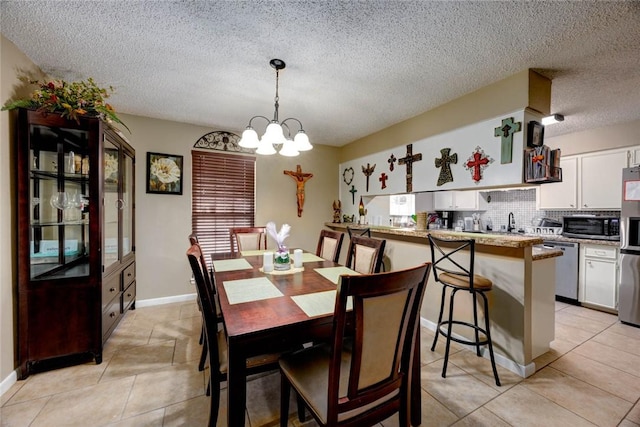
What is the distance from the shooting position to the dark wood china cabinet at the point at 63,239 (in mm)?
1917

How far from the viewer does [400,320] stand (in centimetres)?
107

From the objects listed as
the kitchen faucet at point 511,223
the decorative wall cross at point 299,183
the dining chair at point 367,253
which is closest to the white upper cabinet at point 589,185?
the kitchen faucet at point 511,223

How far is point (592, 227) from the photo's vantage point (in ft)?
11.4

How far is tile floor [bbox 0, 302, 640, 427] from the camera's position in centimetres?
159

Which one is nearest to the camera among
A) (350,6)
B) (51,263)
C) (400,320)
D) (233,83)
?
(400,320)

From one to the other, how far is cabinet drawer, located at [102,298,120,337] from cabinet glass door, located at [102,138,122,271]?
1.24 feet

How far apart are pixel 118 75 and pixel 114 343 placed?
2446 mm

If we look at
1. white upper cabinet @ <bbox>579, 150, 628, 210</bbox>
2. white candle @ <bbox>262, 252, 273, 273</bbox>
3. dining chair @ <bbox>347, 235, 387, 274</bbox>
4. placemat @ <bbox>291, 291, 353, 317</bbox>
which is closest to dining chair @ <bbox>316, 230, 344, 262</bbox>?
dining chair @ <bbox>347, 235, 387, 274</bbox>

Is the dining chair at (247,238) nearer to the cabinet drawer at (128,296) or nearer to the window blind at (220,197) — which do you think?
the window blind at (220,197)

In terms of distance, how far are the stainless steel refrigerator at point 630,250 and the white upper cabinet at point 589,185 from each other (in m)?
0.48

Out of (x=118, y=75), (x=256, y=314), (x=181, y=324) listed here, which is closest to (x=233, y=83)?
(x=118, y=75)

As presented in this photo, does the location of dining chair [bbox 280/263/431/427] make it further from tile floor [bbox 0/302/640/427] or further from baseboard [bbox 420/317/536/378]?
baseboard [bbox 420/317/536/378]

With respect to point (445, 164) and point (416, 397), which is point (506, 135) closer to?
point (445, 164)

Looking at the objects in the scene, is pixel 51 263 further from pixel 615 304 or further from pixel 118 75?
pixel 615 304
